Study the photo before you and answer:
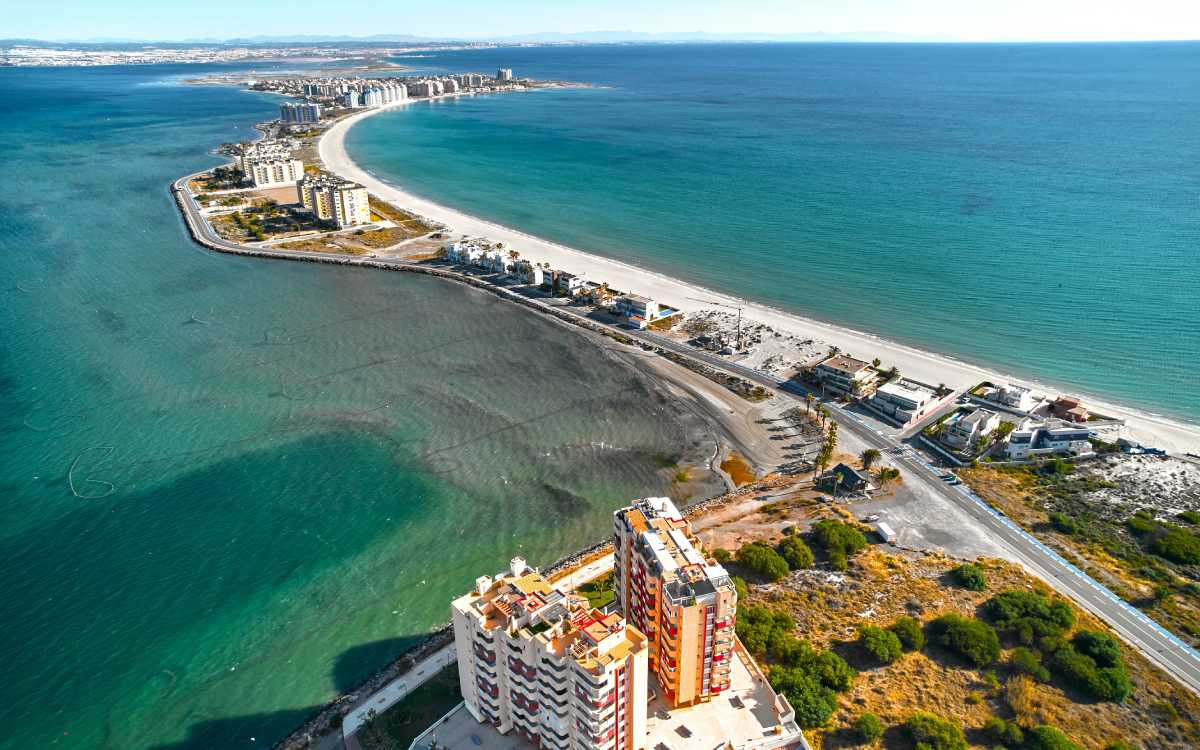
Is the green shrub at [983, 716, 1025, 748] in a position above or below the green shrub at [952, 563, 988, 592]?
below

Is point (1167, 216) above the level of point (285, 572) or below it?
above

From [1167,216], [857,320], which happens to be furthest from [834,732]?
[1167,216]

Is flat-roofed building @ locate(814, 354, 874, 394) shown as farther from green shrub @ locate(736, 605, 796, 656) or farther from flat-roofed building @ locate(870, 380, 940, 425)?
green shrub @ locate(736, 605, 796, 656)

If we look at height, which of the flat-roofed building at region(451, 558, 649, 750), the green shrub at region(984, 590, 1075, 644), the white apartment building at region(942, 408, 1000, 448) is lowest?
the green shrub at region(984, 590, 1075, 644)

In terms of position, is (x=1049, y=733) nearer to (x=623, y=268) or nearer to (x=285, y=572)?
(x=285, y=572)

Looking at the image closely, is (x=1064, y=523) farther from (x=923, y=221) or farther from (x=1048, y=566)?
(x=923, y=221)

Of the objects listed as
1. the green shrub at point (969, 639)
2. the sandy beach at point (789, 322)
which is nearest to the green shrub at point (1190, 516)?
the sandy beach at point (789, 322)

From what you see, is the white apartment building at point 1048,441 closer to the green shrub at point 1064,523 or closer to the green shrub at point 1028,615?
the green shrub at point 1064,523

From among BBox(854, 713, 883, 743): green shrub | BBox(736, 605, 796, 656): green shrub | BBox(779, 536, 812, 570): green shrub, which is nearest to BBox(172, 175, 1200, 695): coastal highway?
BBox(779, 536, 812, 570): green shrub

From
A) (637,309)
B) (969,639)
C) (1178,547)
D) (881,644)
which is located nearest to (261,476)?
(637,309)
